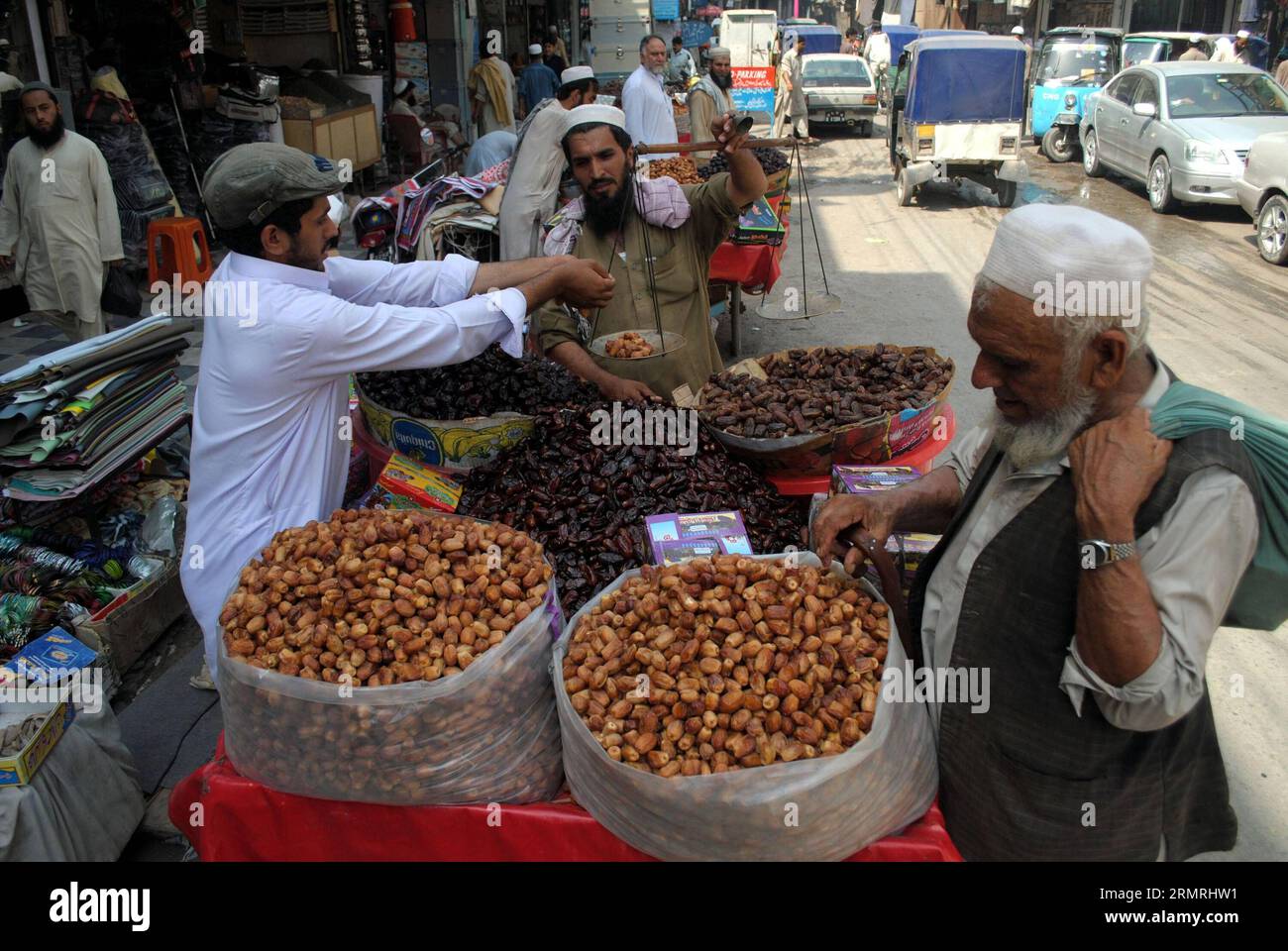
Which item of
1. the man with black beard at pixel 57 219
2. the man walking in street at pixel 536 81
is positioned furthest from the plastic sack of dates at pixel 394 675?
the man walking in street at pixel 536 81

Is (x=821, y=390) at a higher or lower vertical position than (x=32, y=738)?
higher

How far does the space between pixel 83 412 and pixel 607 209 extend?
7.13 ft

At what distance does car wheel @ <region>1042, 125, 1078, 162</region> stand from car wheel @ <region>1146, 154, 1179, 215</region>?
4292 mm

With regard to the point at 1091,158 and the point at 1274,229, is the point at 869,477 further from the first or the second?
the point at 1091,158

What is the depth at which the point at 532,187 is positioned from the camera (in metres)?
4.93

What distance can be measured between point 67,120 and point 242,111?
3.07 m

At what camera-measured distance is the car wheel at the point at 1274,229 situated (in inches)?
379

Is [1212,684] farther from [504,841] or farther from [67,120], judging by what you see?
[67,120]

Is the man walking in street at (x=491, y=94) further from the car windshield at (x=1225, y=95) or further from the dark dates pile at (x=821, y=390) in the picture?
the dark dates pile at (x=821, y=390)

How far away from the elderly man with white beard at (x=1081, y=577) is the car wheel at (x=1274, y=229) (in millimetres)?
→ 9953

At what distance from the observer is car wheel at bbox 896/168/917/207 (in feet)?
42.9

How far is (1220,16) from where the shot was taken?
26391 millimetres

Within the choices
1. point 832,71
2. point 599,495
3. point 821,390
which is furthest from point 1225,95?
point 599,495

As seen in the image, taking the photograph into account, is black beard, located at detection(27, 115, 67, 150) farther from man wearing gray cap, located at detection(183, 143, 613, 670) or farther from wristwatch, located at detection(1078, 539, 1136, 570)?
wristwatch, located at detection(1078, 539, 1136, 570)
